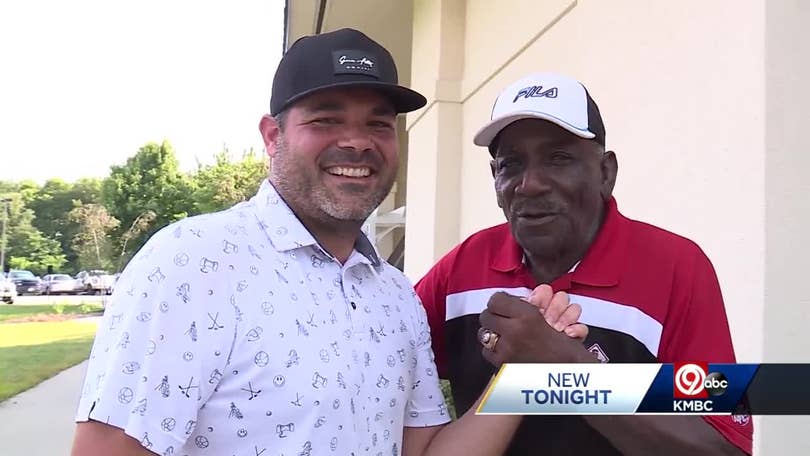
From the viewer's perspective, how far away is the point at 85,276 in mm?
35406

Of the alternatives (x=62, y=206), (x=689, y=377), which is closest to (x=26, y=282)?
(x=62, y=206)

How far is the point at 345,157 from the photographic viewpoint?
1.69 m

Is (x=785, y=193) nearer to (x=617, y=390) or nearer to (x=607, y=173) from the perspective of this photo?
(x=607, y=173)

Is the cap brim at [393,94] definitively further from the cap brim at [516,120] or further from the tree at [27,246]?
the tree at [27,246]

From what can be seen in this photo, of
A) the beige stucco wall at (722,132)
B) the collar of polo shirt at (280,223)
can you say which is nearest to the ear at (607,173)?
the collar of polo shirt at (280,223)

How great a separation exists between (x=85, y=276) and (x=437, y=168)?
108ft

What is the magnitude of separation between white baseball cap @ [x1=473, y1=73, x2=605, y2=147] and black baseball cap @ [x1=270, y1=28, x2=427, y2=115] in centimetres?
26

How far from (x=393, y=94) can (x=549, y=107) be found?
377mm

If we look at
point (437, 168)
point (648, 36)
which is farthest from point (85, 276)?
point (648, 36)

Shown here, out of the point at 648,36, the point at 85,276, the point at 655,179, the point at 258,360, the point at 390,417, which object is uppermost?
the point at 648,36

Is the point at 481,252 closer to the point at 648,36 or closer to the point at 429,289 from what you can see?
the point at 429,289

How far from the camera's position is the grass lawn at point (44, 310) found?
2317 centimetres

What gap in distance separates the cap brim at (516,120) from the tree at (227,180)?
35.1 m

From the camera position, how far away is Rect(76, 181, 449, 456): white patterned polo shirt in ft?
4.27
